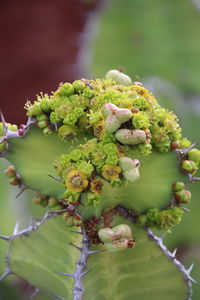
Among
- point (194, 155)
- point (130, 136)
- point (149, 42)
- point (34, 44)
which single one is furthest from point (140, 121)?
point (34, 44)

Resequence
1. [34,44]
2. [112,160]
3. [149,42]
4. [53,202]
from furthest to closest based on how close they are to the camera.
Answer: [34,44], [149,42], [53,202], [112,160]

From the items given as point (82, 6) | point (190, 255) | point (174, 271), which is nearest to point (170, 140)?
point (174, 271)

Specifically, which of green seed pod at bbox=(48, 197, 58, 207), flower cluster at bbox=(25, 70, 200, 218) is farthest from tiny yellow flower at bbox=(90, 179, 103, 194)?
green seed pod at bbox=(48, 197, 58, 207)

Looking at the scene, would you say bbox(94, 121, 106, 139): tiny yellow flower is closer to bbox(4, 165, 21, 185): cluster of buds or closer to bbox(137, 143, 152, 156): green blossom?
bbox(137, 143, 152, 156): green blossom

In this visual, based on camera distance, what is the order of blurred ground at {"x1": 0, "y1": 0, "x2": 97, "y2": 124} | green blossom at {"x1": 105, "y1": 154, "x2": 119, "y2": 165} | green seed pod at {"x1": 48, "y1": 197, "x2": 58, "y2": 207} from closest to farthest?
1. green blossom at {"x1": 105, "y1": 154, "x2": 119, "y2": 165}
2. green seed pod at {"x1": 48, "y1": 197, "x2": 58, "y2": 207}
3. blurred ground at {"x1": 0, "y1": 0, "x2": 97, "y2": 124}

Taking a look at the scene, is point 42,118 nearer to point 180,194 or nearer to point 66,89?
point 66,89

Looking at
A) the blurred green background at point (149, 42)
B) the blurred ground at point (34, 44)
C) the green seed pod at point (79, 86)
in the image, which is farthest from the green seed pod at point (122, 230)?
the blurred ground at point (34, 44)
